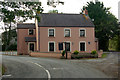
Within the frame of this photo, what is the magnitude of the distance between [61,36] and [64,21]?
3.56 meters

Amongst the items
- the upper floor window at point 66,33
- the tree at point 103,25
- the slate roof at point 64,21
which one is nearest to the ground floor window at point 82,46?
the upper floor window at point 66,33

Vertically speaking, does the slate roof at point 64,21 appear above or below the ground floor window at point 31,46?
above

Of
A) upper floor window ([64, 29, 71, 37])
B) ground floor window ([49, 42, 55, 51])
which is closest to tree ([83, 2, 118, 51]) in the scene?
upper floor window ([64, 29, 71, 37])

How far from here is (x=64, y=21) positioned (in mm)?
40406

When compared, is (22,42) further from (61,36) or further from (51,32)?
(61,36)

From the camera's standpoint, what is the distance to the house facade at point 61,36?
38000mm

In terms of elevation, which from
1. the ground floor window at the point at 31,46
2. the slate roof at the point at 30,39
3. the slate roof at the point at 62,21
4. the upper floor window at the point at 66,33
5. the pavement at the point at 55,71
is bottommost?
the pavement at the point at 55,71

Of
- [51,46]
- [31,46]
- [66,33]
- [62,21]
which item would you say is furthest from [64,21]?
[31,46]

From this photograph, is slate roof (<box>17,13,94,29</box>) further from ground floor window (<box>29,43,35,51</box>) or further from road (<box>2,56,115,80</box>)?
road (<box>2,56,115,80</box>)

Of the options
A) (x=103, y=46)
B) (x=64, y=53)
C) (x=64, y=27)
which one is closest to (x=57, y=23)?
(x=64, y=27)

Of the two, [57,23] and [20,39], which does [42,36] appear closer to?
[57,23]

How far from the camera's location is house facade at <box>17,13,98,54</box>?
38000mm

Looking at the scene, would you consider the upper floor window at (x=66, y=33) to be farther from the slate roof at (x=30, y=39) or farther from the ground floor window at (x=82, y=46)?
the slate roof at (x=30, y=39)

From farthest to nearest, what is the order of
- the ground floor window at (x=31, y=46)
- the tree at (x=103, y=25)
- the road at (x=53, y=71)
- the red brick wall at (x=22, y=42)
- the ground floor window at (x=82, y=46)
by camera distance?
the tree at (x=103, y=25) < the red brick wall at (x=22, y=42) < the ground floor window at (x=31, y=46) < the ground floor window at (x=82, y=46) < the road at (x=53, y=71)
